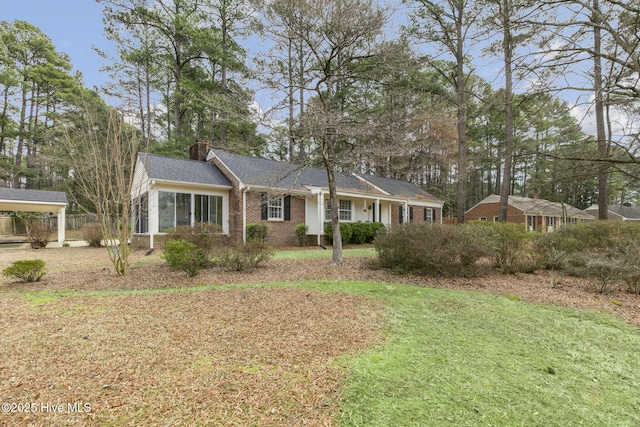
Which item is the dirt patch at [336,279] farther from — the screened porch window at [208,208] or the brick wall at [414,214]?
the brick wall at [414,214]

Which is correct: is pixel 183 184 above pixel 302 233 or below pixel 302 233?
above

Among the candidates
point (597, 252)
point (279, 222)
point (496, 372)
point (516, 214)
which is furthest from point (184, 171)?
point (516, 214)

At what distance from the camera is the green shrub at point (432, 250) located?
6945mm

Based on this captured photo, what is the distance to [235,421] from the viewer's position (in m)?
2.00

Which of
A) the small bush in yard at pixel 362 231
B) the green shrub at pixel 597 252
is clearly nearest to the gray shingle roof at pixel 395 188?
the small bush in yard at pixel 362 231

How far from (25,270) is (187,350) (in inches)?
227

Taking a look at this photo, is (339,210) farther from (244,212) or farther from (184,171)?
(184,171)

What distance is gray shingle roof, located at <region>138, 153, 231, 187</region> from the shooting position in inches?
486

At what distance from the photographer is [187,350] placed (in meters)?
3.01

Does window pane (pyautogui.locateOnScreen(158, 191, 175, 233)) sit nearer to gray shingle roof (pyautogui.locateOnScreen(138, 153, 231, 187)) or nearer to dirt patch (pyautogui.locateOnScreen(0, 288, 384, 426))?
gray shingle roof (pyautogui.locateOnScreen(138, 153, 231, 187))

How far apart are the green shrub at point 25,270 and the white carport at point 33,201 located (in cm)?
1161

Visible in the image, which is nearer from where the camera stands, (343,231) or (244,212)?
(244,212)


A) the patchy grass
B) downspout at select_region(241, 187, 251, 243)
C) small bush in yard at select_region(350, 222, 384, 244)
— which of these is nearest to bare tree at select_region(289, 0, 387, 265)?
the patchy grass

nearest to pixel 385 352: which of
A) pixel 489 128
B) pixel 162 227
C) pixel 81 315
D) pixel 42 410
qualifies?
pixel 42 410
